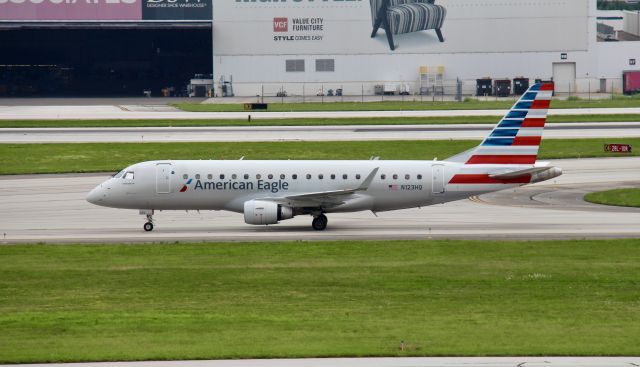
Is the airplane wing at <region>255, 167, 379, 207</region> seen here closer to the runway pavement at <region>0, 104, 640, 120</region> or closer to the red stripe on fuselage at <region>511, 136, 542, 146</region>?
the red stripe on fuselage at <region>511, 136, 542, 146</region>

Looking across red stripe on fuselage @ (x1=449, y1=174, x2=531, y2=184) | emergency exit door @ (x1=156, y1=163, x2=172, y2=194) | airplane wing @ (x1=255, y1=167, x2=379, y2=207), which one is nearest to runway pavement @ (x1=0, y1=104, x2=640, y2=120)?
emergency exit door @ (x1=156, y1=163, x2=172, y2=194)

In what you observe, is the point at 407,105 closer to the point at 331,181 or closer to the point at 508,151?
the point at 508,151

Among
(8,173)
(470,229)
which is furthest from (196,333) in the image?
(8,173)

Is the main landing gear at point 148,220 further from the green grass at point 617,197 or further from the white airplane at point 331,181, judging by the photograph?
the green grass at point 617,197

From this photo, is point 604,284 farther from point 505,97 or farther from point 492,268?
point 505,97

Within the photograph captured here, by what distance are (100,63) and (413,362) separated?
14374 centimetres

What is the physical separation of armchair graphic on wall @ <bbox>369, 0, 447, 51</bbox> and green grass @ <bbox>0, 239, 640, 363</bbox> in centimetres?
9598

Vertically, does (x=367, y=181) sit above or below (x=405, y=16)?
below

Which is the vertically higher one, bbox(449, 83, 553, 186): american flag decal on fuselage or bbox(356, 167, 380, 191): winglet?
bbox(449, 83, 553, 186): american flag decal on fuselage

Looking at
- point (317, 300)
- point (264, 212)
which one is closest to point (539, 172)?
point (264, 212)

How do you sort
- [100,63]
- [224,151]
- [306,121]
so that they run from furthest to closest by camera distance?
[100,63] < [306,121] < [224,151]

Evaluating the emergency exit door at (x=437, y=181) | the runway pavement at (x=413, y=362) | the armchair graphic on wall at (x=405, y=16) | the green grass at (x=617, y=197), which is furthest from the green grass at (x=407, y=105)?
the runway pavement at (x=413, y=362)

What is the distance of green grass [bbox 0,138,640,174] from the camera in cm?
6869

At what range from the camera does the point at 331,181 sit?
Result: 4494cm
